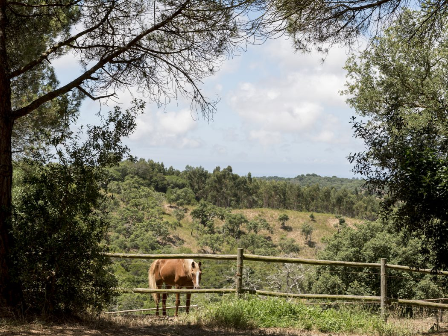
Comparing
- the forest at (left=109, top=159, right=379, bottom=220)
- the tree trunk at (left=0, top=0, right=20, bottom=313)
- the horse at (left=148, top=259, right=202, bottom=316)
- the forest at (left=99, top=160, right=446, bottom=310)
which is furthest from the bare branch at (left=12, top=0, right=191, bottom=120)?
the forest at (left=109, top=159, right=379, bottom=220)

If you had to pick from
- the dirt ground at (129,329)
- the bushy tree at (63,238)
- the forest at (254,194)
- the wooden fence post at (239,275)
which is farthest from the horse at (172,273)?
the forest at (254,194)

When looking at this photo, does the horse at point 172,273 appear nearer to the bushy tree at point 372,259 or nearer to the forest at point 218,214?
the bushy tree at point 372,259

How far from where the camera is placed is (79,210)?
5.51 m

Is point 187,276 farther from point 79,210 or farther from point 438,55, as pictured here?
point 438,55

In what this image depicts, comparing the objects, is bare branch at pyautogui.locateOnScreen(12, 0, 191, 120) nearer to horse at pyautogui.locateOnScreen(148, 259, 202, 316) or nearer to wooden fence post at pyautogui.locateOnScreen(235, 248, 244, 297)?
wooden fence post at pyautogui.locateOnScreen(235, 248, 244, 297)

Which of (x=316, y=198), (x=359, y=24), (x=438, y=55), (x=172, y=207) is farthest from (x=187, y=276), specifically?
(x=316, y=198)

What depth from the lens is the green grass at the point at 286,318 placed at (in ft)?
19.8

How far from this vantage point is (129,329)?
5.61m

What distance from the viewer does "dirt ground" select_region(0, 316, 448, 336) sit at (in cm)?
489

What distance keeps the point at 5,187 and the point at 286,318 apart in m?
4.12

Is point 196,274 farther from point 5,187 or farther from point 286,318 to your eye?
point 5,187

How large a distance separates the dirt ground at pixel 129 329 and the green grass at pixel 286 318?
171 mm

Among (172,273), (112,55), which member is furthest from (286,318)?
(112,55)

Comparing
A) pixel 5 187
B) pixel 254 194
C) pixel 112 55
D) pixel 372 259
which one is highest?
pixel 254 194
